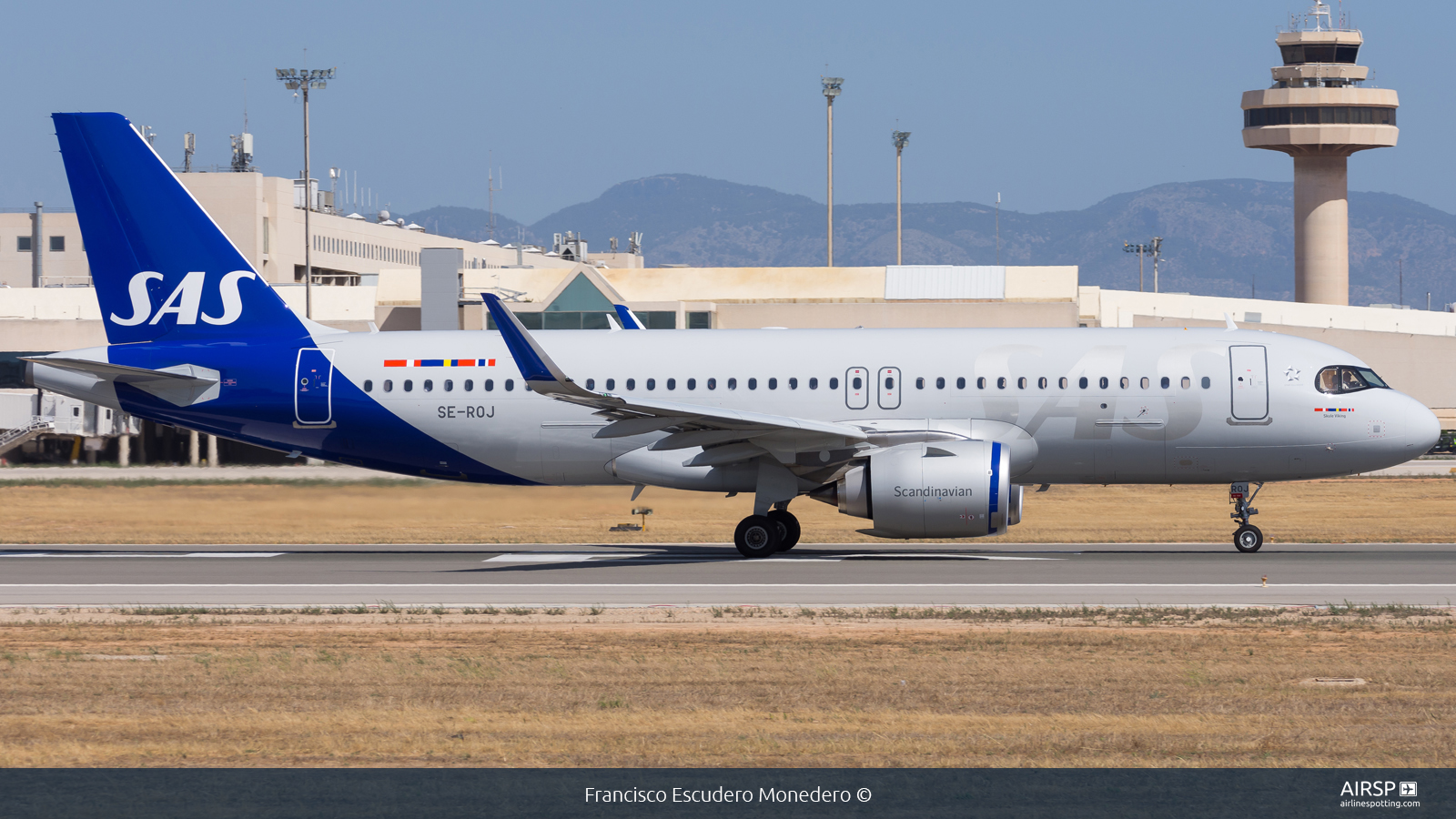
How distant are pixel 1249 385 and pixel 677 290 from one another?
1931 inches

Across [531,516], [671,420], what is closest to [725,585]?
[671,420]

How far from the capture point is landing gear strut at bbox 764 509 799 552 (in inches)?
1083

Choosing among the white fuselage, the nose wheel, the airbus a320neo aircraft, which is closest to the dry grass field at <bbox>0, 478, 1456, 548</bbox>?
the airbus a320neo aircraft

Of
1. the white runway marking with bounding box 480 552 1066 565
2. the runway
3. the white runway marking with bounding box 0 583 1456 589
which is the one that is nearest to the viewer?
the runway

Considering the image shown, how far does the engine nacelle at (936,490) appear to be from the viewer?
24.9 meters

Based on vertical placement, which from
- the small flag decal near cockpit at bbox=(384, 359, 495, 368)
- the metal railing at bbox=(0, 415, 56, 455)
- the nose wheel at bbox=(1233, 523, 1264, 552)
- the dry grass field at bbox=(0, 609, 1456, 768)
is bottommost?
the dry grass field at bbox=(0, 609, 1456, 768)

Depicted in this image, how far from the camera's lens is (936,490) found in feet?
81.9

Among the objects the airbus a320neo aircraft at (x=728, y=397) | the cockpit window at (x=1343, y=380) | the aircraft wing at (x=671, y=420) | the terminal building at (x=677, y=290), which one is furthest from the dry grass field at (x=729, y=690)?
the terminal building at (x=677, y=290)

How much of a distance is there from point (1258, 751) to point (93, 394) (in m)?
23.9

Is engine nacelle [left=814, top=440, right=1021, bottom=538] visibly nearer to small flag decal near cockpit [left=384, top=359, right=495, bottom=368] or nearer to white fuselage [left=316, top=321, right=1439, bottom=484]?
white fuselage [left=316, top=321, right=1439, bottom=484]

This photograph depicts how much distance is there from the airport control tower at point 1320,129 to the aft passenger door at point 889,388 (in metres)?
107

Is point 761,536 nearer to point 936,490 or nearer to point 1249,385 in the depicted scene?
point 936,490

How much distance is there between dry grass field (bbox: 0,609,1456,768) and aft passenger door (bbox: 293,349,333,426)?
9489 millimetres
